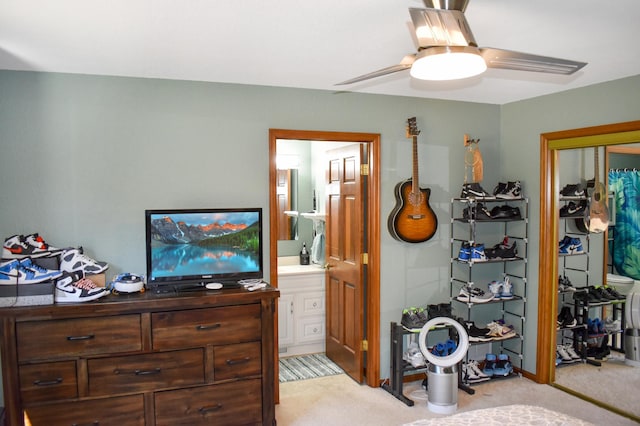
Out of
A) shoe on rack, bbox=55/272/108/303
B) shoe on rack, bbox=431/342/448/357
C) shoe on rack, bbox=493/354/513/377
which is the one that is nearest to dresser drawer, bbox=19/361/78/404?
shoe on rack, bbox=55/272/108/303

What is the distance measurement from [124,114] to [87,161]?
1.28ft

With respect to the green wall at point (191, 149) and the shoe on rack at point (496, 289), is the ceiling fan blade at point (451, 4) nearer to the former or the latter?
the green wall at point (191, 149)

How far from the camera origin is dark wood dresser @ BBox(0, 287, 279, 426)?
2.74 meters

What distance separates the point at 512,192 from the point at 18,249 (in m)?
3.63

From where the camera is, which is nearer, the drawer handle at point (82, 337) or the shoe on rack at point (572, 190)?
the drawer handle at point (82, 337)

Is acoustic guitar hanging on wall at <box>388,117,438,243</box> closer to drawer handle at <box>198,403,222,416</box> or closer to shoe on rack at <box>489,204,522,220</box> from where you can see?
shoe on rack at <box>489,204,522,220</box>

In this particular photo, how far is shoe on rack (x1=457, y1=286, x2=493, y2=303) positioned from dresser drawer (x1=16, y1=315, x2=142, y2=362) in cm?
257

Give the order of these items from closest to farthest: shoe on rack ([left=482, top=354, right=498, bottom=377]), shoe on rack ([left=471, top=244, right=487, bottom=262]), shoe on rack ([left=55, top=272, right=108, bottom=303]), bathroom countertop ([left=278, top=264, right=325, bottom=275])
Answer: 1. shoe on rack ([left=55, top=272, right=108, bottom=303])
2. shoe on rack ([left=471, top=244, right=487, bottom=262])
3. shoe on rack ([left=482, top=354, right=498, bottom=377])
4. bathroom countertop ([left=278, top=264, right=325, bottom=275])

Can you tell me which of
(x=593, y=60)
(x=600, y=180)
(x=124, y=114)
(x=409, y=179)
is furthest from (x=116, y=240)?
(x=600, y=180)

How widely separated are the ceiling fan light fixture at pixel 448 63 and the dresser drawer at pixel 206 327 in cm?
186

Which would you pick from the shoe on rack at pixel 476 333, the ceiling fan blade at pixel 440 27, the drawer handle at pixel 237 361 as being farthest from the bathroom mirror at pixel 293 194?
the ceiling fan blade at pixel 440 27

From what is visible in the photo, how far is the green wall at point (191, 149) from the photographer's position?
3160mm

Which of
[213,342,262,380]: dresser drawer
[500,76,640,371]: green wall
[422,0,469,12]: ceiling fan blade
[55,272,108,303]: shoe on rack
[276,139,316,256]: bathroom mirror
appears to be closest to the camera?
[422,0,469,12]: ceiling fan blade

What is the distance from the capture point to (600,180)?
12.2 ft
